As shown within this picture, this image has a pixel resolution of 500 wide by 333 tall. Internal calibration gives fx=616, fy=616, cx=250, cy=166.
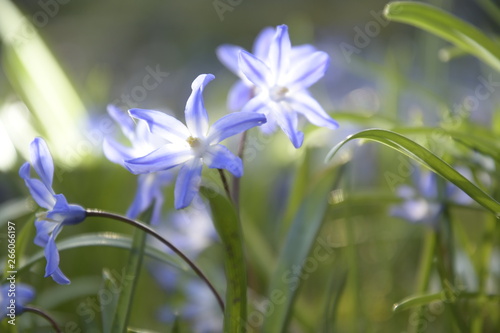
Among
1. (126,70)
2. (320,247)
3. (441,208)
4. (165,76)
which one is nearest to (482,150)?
(441,208)

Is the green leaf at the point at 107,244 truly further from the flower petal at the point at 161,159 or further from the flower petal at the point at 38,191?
the flower petal at the point at 161,159

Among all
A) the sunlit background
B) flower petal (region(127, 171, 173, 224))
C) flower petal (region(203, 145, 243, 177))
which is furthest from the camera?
the sunlit background

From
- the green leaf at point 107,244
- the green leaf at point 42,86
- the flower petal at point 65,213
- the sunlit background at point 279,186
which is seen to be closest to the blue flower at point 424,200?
the sunlit background at point 279,186

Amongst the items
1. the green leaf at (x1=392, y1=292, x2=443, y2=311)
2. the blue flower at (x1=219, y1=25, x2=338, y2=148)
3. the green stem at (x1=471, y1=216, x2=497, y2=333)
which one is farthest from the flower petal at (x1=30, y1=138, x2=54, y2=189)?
the green stem at (x1=471, y1=216, x2=497, y2=333)

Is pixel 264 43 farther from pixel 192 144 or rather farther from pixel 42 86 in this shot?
pixel 42 86

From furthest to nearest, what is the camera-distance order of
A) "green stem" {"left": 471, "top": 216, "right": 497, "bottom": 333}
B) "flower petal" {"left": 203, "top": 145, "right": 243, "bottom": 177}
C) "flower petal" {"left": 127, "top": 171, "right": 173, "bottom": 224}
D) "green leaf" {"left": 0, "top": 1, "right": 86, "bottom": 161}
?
"green leaf" {"left": 0, "top": 1, "right": 86, "bottom": 161}, "green stem" {"left": 471, "top": 216, "right": 497, "bottom": 333}, "flower petal" {"left": 127, "top": 171, "right": 173, "bottom": 224}, "flower petal" {"left": 203, "top": 145, "right": 243, "bottom": 177}

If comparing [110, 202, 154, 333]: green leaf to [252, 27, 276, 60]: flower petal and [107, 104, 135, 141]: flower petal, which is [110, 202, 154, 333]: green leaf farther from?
[252, 27, 276, 60]: flower petal
